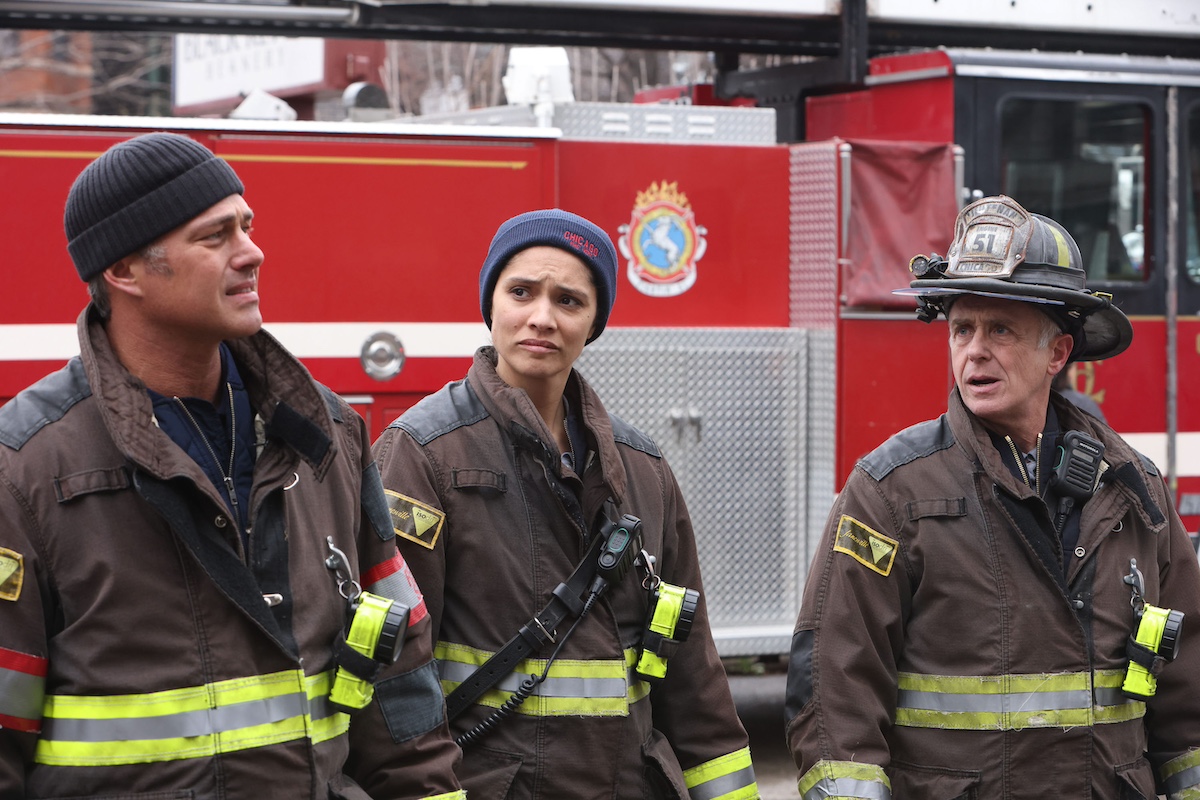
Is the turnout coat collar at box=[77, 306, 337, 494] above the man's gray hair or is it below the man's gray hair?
below

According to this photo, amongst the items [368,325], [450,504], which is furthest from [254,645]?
[368,325]

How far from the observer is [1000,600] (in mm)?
2840

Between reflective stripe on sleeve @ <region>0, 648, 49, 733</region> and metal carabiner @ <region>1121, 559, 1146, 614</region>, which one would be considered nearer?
reflective stripe on sleeve @ <region>0, 648, 49, 733</region>

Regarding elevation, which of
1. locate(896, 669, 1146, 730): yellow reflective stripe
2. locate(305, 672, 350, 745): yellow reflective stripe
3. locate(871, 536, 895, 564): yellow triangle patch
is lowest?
locate(896, 669, 1146, 730): yellow reflective stripe

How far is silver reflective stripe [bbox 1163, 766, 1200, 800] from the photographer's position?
9.64 feet

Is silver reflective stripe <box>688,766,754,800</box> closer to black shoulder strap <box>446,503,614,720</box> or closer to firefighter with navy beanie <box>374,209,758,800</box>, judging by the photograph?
firefighter with navy beanie <box>374,209,758,800</box>

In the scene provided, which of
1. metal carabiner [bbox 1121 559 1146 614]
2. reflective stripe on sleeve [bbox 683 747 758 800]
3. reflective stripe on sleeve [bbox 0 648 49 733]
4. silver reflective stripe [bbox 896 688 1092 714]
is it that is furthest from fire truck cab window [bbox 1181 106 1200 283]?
reflective stripe on sleeve [bbox 0 648 49 733]

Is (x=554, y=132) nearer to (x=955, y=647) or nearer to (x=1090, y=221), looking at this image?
(x=1090, y=221)

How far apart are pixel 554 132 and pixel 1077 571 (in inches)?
130

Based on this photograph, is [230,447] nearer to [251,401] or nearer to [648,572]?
[251,401]

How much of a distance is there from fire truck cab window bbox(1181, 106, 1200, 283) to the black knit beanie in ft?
17.5

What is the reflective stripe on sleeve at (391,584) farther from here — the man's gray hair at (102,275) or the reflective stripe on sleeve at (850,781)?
the reflective stripe on sleeve at (850,781)

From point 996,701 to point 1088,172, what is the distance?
13.6ft

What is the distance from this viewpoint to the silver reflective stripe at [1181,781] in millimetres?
2938
